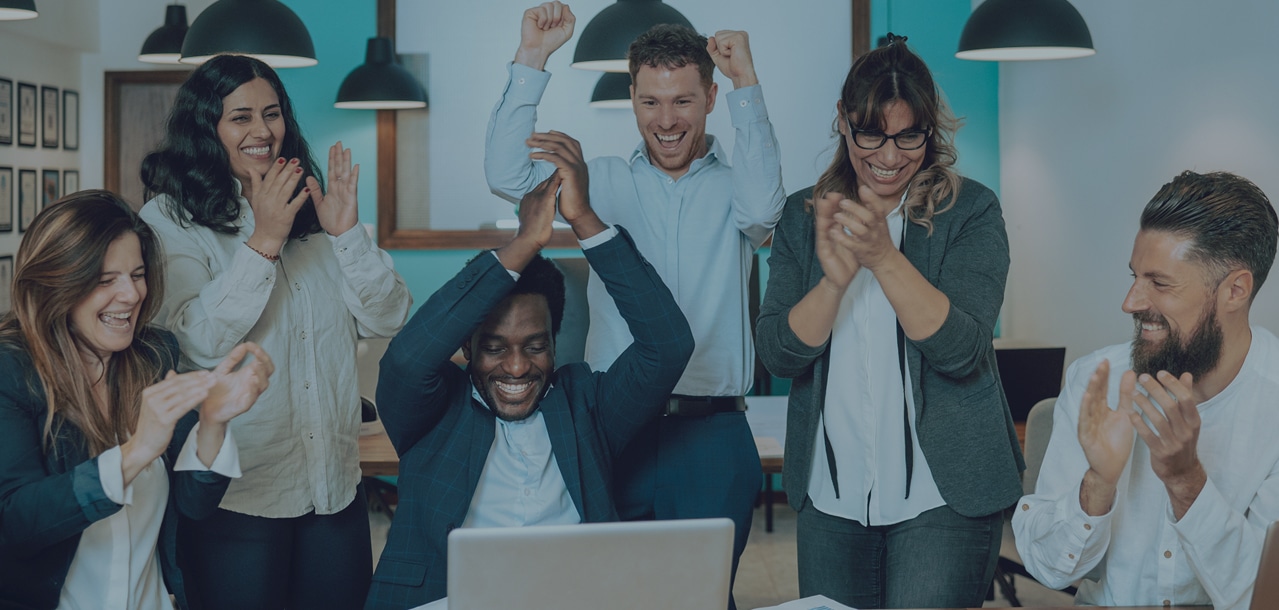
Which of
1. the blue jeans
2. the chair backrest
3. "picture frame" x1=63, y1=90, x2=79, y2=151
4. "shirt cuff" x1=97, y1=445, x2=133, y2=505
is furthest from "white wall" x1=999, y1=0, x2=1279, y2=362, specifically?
"picture frame" x1=63, y1=90, x2=79, y2=151

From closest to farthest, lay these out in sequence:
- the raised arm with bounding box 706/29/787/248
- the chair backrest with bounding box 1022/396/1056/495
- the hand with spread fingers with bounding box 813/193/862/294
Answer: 1. the hand with spread fingers with bounding box 813/193/862/294
2. the raised arm with bounding box 706/29/787/248
3. the chair backrest with bounding box 1022/396/1056/495

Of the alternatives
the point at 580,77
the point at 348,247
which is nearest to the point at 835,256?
the point at 348,247

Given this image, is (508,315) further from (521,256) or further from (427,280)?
(427,280)

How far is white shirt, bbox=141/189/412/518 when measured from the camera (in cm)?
201

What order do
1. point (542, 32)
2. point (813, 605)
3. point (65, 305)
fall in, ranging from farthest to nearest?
point (542, 32) < point (65, 305) < point (813, 605)

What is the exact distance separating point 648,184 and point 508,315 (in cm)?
52

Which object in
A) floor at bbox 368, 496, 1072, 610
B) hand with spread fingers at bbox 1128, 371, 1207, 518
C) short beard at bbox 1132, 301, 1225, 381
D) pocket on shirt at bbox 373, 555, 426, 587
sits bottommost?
floor at bbox 368, 496, 1072, 610

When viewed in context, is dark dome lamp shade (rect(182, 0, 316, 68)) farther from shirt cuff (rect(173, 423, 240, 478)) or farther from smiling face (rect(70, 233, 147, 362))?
shirt cuff (rect(173, 423, 240, 478))

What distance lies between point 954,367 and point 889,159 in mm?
377

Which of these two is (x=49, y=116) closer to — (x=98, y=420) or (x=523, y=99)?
(x=523, y=99)

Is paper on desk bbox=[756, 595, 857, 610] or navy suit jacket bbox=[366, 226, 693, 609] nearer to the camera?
paper on desk bbox=[756, 595, 857, 610]

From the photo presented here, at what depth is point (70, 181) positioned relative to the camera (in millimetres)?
5855

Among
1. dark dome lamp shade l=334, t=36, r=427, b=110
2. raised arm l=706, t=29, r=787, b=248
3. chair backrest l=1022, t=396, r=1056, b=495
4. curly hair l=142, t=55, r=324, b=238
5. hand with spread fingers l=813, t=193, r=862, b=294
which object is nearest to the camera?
hand with spread fingers l=813, t=193, r=862, b=294

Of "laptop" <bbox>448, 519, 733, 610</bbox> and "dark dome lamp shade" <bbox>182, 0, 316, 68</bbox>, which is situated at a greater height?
"dark dome lamp shade" <bbox>182, 0, 316, 68</bbox>
